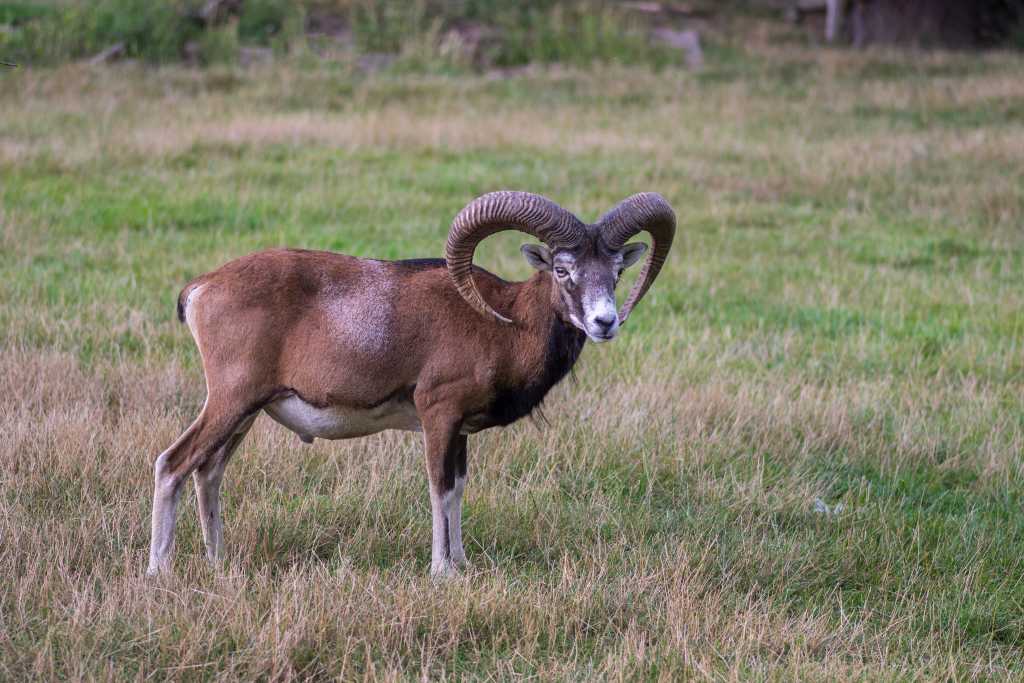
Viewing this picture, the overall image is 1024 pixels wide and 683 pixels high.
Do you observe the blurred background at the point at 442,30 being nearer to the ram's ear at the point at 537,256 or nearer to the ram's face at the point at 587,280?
the ram's ear at the point at 537,256

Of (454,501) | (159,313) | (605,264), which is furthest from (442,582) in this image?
(159,313)

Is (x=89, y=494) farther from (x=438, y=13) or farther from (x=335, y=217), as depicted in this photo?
(x=438, y=13)

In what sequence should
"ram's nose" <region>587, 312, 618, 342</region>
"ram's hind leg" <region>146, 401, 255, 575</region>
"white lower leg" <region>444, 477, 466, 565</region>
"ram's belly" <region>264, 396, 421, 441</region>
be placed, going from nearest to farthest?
"ram's nose" <region>587, 312, 618, 342</region> → "ram's hind leg" <region>146, 401, 255, 575</region> → "ram's belly" <region>264, 396, 421, 441</region> → "white lower leg" <region>444, 477, 466, 565</region>

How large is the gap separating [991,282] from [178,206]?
28.6 feet

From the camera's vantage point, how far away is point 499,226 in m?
6.02

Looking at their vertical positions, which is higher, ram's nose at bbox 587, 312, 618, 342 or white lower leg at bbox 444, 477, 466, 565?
ram's nose at bbox 587, 312, 618, 342

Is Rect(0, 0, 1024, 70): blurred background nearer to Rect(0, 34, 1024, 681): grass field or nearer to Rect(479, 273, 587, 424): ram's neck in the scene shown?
Rect(0, 34, 1024, 681): grass field

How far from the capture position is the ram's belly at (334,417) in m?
5.91

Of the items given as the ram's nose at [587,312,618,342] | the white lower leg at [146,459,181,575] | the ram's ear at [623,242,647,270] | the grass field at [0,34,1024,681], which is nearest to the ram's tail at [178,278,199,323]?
the white lower leg at [146,459,181,575]

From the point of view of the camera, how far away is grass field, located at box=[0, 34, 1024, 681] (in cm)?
531

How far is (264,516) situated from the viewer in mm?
6367

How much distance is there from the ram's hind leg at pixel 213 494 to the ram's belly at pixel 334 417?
174mm

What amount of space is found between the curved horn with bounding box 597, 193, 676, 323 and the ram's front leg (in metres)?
1.00

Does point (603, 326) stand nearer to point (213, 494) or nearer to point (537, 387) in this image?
point (537, 387)
